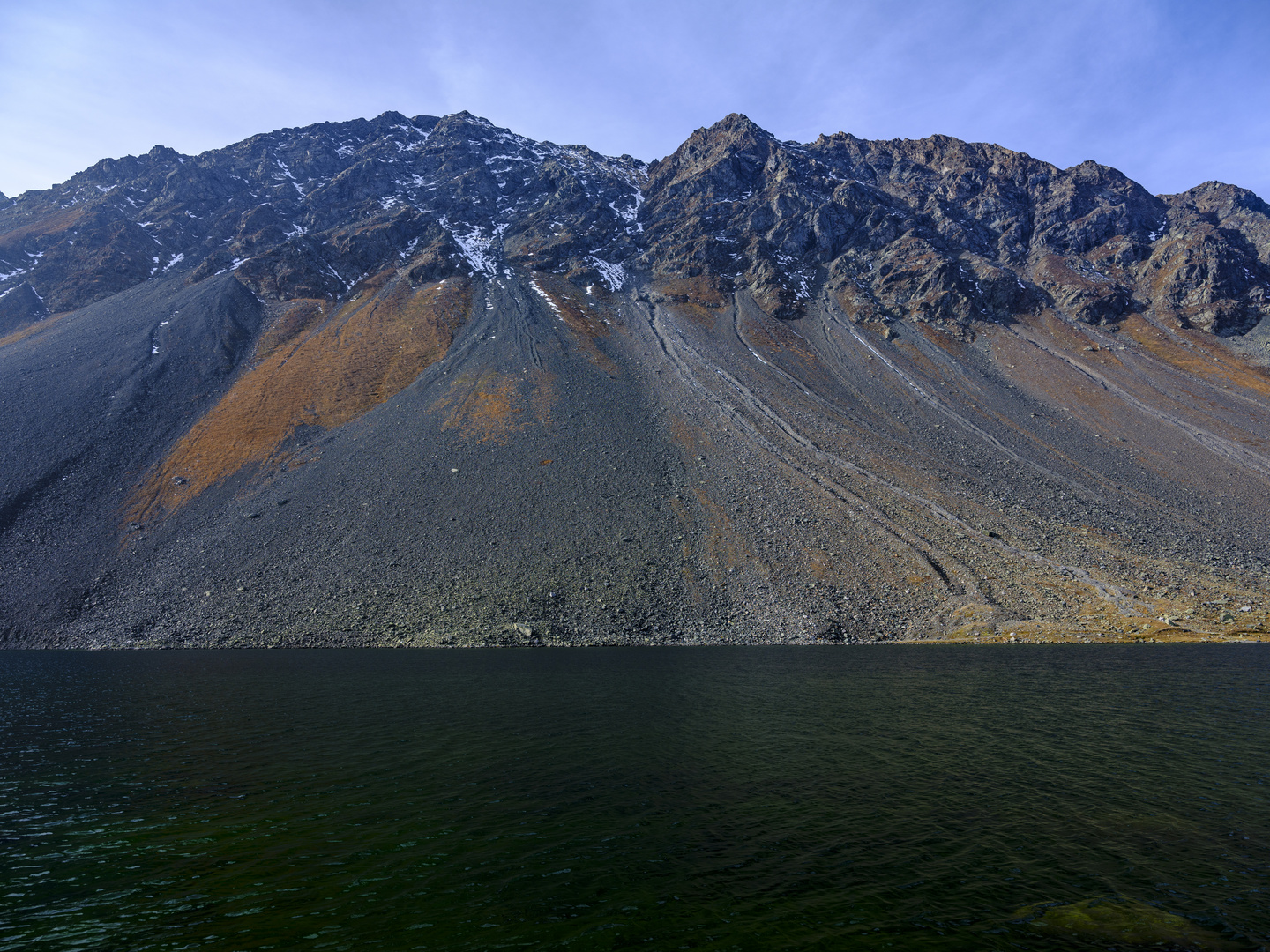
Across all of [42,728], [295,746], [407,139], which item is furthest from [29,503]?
[407,139]

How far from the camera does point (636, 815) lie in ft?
50.8

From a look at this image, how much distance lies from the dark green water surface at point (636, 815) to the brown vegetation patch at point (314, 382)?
39.1m

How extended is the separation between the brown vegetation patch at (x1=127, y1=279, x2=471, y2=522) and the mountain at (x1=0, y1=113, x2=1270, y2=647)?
555 millimetres

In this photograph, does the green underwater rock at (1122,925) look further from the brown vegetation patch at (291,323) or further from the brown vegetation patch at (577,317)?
the brown vegetation patch at (291,323)

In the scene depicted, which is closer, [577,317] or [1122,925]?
[1122,925]

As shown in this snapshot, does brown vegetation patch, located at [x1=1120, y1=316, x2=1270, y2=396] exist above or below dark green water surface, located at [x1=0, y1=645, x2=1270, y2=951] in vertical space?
above

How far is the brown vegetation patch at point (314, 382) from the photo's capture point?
6512 centimetres

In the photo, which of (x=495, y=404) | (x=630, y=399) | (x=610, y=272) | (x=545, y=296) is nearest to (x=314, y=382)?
(x=495, y=404)

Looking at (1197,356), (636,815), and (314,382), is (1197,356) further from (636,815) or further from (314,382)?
(314,382)

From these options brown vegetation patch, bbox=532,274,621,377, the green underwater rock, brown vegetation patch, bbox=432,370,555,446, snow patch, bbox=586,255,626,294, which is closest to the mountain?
brown vegetation patch, bbox=432,370,555,446

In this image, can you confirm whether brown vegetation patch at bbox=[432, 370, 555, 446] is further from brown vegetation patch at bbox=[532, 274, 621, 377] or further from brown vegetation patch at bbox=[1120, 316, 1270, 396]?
brown vegetation patch at bbox=[1120, 316, 1270, 396]

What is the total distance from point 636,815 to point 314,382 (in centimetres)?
8199

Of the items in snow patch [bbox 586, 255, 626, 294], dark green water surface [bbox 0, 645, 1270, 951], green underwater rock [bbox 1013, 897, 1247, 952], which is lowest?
dark green water surface [bbox 0, 645, 1270, 951]

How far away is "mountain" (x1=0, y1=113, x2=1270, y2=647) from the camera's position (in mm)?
49906
